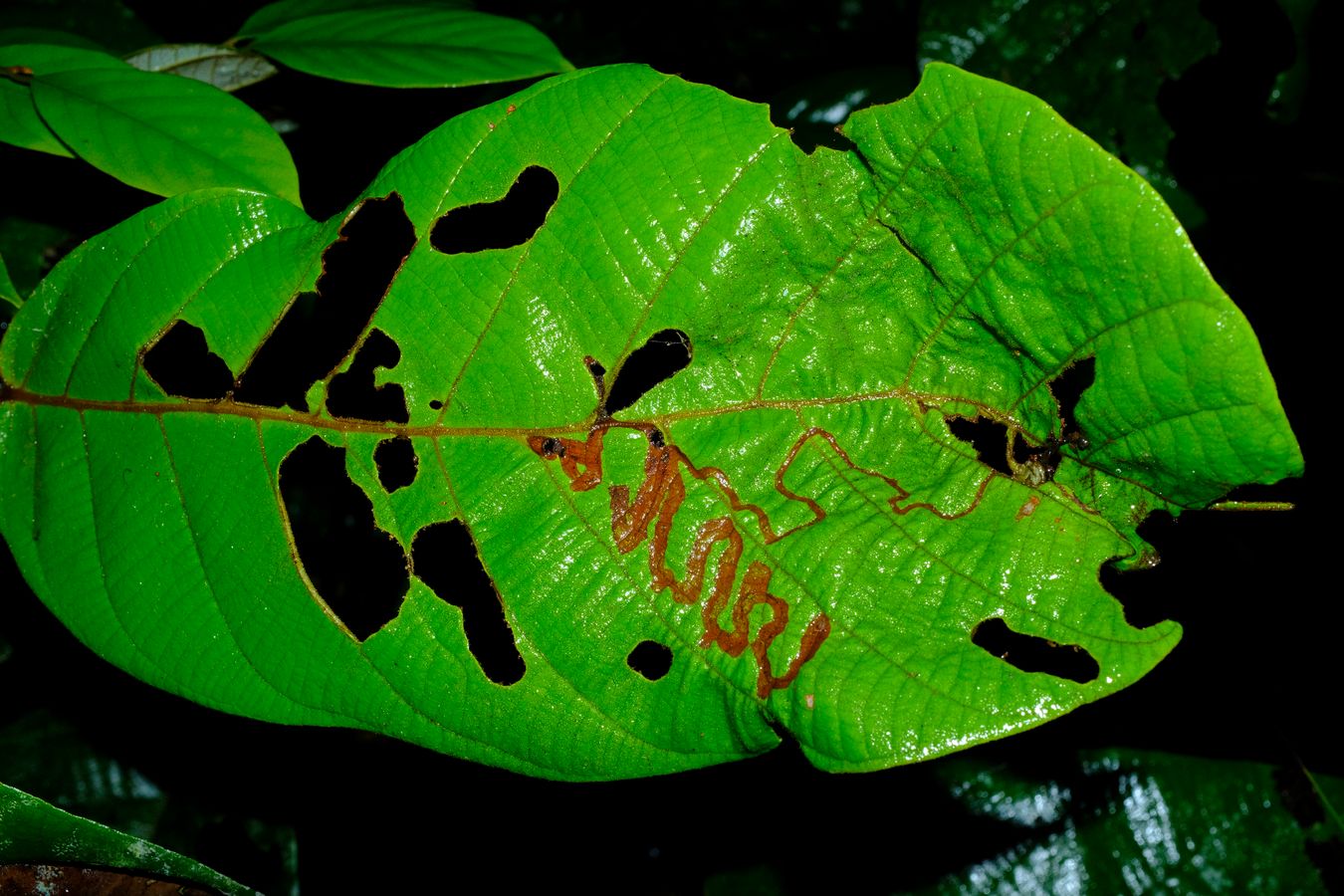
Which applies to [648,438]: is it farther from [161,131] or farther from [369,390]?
[161,131]

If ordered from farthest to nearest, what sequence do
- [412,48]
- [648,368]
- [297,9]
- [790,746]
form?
1. [790,746]
2. [297,9]
3. [412,48]
4. [648,368]

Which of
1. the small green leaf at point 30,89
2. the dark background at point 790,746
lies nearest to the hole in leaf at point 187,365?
the small green leaf at point 30,89

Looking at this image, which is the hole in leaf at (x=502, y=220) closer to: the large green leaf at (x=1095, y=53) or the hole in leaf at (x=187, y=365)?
the hole in leaf at (x=187, y=365)

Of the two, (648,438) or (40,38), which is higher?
(40,38)

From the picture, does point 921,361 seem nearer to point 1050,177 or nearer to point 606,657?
point 1050,177

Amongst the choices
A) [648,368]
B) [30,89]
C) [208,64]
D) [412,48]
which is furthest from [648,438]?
[208,64]

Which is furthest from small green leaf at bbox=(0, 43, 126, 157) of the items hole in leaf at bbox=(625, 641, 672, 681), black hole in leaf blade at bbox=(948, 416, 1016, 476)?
black hole in leaf blade at bbox=(948, 416, 1016, 476)

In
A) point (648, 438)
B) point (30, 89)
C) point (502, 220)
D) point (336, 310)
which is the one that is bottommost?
point (648, 438)
